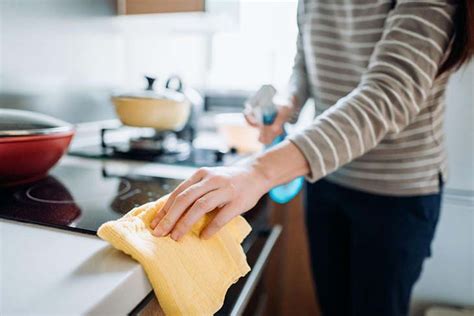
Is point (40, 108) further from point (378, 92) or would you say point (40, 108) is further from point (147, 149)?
point (378, 92)

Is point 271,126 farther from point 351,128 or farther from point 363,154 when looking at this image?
point 351,128

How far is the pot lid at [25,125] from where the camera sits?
1.89 feet

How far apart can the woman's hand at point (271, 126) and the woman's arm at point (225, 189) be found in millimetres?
288

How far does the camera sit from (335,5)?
2.47ft

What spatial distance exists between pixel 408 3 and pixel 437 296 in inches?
33.1

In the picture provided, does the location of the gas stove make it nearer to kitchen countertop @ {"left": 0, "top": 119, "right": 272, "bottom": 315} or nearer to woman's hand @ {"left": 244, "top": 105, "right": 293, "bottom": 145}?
woman's hand @ {"left": 244, "top": 105, "right": 293, "bottom": 145}

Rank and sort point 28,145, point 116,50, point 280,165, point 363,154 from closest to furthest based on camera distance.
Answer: point 280,165 → point 28,145 → point 363,154 → point 116,50

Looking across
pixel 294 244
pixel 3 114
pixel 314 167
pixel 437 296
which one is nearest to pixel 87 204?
pixel 3 114

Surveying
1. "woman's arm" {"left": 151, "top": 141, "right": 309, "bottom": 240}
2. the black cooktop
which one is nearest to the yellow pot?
the black cooktop

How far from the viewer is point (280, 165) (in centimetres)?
47

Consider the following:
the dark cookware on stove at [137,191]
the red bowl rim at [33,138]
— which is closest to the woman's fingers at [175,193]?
the dark cookware on stove at [137,191]

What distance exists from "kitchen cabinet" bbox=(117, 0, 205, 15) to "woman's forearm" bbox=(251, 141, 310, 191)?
2.09 ft

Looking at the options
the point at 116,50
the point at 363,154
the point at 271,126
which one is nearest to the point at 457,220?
the point at 363,154

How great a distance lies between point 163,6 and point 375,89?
71 cm
